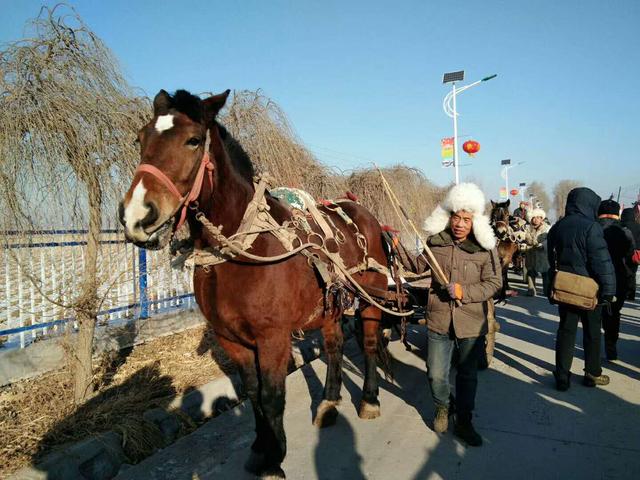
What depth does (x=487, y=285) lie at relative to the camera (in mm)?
3332

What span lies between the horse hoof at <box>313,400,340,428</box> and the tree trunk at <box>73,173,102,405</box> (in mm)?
2094

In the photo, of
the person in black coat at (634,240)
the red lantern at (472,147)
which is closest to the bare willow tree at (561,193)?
the red lantern at (472,147)

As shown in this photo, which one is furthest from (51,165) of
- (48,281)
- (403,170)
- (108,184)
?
(403,170)

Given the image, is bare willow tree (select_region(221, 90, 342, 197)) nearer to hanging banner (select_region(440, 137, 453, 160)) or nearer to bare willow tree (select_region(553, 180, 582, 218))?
hanging banner (select_region(440, 137, 453, 160))

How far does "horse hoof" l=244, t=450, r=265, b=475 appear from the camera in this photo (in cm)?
301

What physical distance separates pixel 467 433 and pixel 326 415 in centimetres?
118

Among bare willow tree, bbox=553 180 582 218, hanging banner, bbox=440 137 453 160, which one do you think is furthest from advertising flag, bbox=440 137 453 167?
bare willow tree, bbox=553 180 582 218

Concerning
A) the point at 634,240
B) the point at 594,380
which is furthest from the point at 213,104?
the point at 634,240

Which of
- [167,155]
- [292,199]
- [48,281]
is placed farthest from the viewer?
[48,281]

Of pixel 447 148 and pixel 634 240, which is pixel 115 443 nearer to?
pixel 634 240

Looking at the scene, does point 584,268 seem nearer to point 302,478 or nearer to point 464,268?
point 464,268

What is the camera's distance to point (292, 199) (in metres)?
3.61

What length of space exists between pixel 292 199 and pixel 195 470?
85.4 inches

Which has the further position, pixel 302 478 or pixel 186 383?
pixel 186 383
